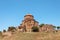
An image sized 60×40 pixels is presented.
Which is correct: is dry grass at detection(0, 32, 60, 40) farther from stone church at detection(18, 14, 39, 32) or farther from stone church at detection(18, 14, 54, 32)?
stone church at detection(18, 14, 39, 32)

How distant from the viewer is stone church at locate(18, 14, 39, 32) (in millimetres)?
67350

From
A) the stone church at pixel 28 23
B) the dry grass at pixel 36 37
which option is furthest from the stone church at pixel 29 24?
the dry grass at pixel 36 37

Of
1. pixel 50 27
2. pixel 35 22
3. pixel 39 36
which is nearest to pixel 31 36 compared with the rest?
pixel 39 36

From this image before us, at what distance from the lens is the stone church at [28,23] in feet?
221

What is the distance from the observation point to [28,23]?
69438 mm

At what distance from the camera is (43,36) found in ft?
162

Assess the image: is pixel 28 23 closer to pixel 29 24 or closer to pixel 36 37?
pixel 29 24

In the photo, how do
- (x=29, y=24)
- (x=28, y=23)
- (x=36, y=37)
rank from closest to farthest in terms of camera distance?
(x=36, y=37)
(x=29, y=24)
(x=28, y=23)

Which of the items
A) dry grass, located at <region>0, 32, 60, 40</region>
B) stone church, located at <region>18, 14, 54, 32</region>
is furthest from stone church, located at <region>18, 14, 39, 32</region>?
dry grass, located at <region>0, 32, 60, 40</region>

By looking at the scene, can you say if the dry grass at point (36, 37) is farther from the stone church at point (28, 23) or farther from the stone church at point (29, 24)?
the stone church at point (28, 23)

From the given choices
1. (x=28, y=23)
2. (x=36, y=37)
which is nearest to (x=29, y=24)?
(x=28, y=23)

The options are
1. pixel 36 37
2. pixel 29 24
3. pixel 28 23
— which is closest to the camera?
pixel 36 37

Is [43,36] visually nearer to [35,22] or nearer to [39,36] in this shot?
[39,36]

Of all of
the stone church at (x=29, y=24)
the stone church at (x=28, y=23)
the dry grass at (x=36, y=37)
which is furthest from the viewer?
the stone church at (x=28, y=23)
